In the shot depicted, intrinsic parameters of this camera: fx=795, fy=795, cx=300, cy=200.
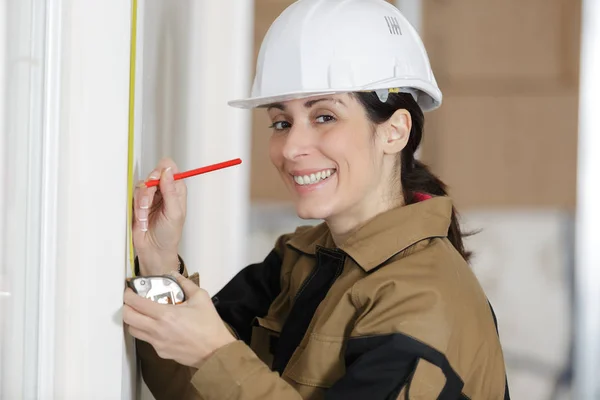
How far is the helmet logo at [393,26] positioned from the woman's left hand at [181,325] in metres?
0.49

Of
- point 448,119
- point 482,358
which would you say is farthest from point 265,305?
point 448,119

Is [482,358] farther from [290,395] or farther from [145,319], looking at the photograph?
[145,319]

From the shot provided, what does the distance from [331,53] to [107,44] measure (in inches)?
14.3

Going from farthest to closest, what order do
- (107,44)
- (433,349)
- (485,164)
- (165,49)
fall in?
(485,164), (165,49), (433,349), (107,44)

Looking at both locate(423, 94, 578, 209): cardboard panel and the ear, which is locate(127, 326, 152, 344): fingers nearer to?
the ear

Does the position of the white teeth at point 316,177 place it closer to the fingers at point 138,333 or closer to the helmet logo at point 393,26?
the helmet logo at point 393,26

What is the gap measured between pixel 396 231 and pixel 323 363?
0.75 feet

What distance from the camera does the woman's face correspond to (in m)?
1.21

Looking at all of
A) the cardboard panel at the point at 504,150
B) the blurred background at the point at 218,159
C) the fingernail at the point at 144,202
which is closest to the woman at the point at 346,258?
the fingernail at the point at 144,202

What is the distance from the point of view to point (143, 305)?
988 millimetres

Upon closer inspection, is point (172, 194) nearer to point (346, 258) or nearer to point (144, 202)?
point (144, 202)

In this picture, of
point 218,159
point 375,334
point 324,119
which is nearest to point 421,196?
point 324,119

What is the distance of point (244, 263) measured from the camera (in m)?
2.11

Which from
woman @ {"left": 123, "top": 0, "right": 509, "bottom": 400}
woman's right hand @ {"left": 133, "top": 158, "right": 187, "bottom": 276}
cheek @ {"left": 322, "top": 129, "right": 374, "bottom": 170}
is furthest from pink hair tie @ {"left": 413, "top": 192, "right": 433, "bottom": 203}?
woman's right hand @ {"left": 133, "top": 158, "right": 187, "bottom": 276}
